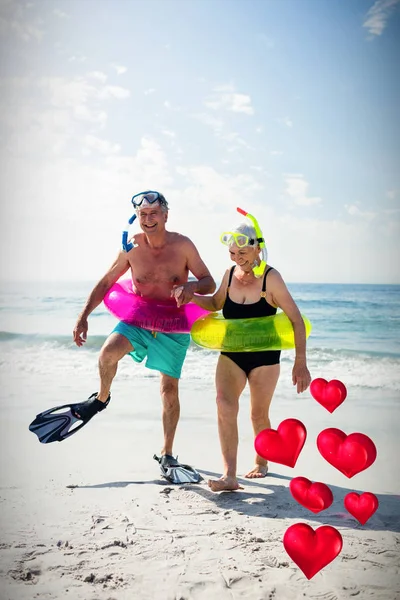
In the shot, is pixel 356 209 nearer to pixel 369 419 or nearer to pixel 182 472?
pixel 369 419

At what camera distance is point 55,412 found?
4.12m

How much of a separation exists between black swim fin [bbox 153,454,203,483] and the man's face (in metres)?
1.56

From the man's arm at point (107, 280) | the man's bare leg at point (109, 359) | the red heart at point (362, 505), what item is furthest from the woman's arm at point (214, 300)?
the red heart at point (362, 505)

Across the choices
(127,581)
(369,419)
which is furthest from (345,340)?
(127,581)

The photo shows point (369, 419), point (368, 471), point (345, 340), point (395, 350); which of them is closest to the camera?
point (368, 471)

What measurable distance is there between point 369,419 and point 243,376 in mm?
3013

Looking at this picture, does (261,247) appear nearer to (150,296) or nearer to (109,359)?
(150,296)

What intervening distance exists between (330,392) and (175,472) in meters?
1.43

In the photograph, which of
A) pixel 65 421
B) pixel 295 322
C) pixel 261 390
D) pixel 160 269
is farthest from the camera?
pixel 160 269

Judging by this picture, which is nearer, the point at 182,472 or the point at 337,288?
the point at 182,472

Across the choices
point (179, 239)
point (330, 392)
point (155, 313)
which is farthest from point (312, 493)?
point (179, 239)

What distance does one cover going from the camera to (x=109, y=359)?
3895 mm

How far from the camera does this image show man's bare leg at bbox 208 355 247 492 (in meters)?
3.65

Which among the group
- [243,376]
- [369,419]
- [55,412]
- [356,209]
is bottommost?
[369,419]
